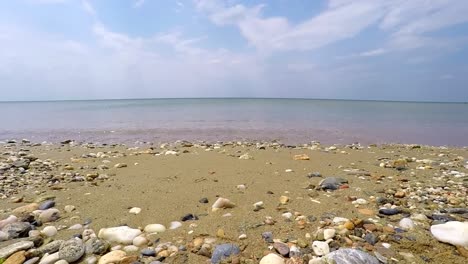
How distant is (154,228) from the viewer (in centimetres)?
301

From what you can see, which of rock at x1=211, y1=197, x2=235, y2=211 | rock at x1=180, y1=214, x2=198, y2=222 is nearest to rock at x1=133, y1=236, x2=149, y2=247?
rock at x1=180, y1=214, x2=198, y2=222

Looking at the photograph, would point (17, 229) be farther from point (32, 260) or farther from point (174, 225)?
point (174, 225)

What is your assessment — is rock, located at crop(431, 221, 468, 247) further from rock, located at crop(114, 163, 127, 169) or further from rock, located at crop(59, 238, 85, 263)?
rock, located at crop(114, 163, 127, 169)

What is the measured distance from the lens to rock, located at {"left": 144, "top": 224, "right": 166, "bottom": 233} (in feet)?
9.74

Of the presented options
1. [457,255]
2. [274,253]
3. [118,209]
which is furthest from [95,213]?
[457,255]

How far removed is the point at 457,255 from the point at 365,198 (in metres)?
1.46

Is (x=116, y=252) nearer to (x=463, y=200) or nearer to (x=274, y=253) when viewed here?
(x=274, y=253)

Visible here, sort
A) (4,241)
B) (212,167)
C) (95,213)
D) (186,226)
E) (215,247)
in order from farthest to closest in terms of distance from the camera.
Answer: (212,167)
(95,213)
(186,226)
(4,241)
(215,247)

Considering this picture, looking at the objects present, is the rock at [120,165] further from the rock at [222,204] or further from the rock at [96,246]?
the rock at [96,246]

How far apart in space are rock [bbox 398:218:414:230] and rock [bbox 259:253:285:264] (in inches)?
62.6

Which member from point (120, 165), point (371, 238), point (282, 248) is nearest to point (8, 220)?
point (120, 165)

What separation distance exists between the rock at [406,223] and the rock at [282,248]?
144cm

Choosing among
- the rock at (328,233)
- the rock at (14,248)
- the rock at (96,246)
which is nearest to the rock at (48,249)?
the rock at (14,248)

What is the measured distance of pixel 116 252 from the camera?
2.46m
